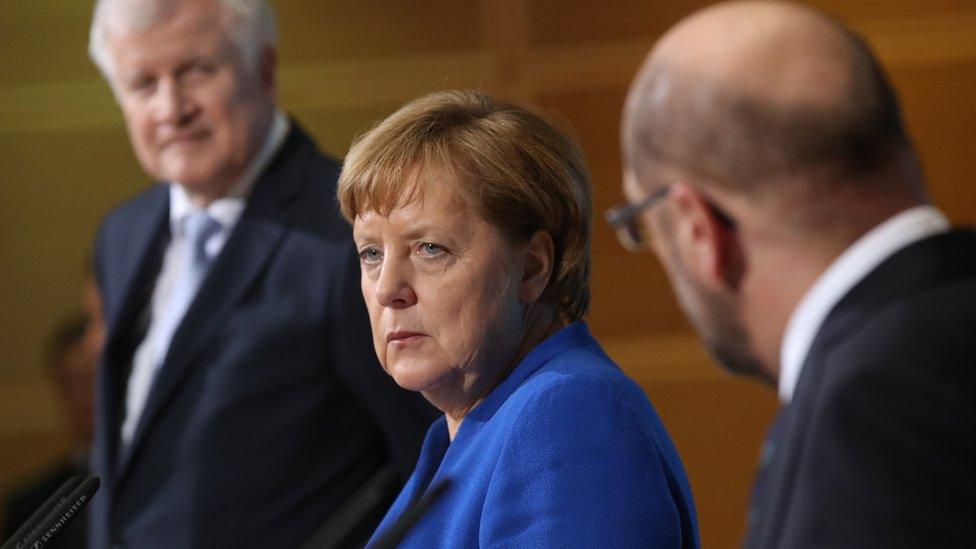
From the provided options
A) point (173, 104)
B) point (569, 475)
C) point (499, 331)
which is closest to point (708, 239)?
point (569, 475)

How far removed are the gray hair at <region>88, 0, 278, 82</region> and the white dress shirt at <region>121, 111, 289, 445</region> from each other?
0.44 feet

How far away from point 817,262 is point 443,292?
60 centimetres

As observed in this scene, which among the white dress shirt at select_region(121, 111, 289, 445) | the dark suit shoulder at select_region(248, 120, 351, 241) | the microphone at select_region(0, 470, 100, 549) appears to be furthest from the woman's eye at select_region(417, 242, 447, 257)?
the white dress shirt at select_region(121, 111, 289, 445)

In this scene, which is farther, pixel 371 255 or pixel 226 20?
pixel 226 20

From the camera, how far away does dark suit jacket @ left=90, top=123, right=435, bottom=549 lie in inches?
92.2

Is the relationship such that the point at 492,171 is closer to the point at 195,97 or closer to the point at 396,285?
the point at 396,285

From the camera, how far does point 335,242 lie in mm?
2420

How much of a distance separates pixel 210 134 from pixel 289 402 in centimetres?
52

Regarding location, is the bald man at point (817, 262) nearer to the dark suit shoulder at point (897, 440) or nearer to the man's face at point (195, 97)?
the dark suit shoulder at point (897, 440)

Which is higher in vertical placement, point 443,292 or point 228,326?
point 443,292

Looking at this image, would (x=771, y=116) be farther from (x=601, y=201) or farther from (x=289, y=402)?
(x=601, y=201)

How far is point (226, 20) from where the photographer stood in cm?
260

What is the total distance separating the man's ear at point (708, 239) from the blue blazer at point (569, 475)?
35 centimetres

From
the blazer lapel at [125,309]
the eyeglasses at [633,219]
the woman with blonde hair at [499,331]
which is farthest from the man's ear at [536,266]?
the blazer lapel at [125,309]
